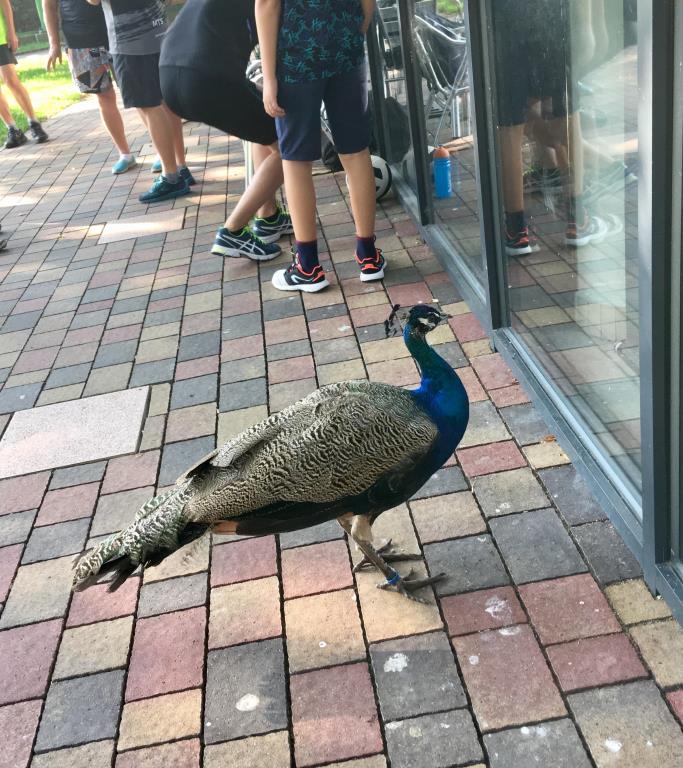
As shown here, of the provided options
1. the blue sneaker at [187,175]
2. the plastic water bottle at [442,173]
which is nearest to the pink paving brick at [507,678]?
the plastic water bottle at [442,173]

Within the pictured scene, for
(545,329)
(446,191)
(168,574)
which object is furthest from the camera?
(446,191)

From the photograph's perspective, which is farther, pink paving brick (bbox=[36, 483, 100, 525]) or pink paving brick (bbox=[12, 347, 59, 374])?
pink paving brick (bbox=[12, 347, 59, 374])

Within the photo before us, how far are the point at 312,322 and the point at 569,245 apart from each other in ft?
5.41

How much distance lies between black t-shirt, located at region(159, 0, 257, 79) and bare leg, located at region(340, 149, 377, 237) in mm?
881

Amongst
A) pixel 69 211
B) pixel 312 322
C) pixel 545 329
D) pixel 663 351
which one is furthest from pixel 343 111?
pixel 69 211

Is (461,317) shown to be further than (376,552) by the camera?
Yes

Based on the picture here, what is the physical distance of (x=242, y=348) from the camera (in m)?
4.36

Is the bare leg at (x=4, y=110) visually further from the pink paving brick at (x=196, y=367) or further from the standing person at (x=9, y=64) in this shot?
the pink paving brick at (x=196, y=367)

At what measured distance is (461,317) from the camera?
428 cm

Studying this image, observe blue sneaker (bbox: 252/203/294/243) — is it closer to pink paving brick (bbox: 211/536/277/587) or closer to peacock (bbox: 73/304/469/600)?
pink paving brick (bbox: 211/536/277/587)

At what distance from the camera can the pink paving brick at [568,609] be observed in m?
2.36

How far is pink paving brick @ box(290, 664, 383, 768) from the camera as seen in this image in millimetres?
2143

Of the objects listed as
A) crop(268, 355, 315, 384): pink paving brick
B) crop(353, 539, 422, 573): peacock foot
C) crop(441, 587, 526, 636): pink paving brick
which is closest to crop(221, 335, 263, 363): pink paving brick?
crop(268, 355, 315, 384): pink paving brick

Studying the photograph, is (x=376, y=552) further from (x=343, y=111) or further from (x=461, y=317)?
Result: (x=343, y=111)
